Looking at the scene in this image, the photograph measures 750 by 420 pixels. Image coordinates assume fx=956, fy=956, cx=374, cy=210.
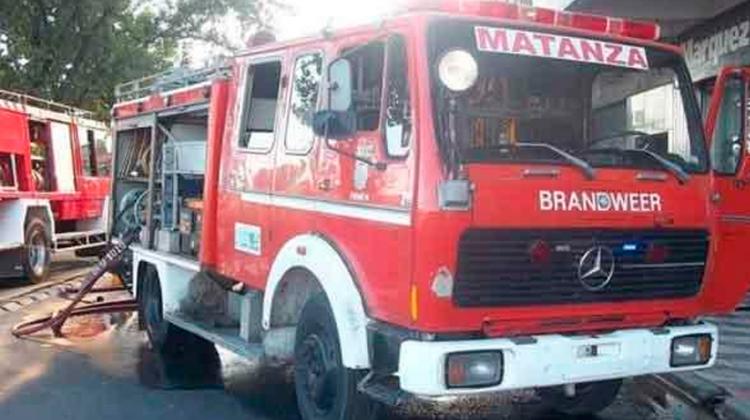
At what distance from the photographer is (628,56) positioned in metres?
5.51

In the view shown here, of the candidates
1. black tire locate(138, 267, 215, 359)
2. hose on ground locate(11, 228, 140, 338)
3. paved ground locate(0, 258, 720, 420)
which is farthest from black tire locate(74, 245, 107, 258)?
black tire locate(138, 267, 215, 359)

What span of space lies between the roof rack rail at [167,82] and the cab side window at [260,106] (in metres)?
0.56

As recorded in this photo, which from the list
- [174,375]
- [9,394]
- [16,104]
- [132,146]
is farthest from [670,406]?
[16,104]

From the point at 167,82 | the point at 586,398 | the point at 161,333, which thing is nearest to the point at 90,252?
the point at 161,333

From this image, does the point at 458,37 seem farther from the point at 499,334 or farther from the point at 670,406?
the point at 670,406

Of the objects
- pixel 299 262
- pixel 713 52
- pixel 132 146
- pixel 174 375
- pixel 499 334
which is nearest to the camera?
pixel 499 334

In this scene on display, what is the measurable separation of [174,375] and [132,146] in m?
3.03

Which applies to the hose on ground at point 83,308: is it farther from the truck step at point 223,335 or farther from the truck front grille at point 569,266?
the truck front grille at point 569,266

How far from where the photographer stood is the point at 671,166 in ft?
17.5

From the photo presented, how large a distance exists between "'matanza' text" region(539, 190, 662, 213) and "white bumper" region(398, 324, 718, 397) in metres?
0.68

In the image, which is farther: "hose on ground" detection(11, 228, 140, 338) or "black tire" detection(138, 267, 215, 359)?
"hose on ground" detection(11, 228, 140, 338)

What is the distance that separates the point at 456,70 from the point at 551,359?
155 cm

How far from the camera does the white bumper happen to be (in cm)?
467

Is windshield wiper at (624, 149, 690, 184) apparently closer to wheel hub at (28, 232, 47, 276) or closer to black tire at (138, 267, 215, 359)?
black tire at (138, 267, 215, 359)
